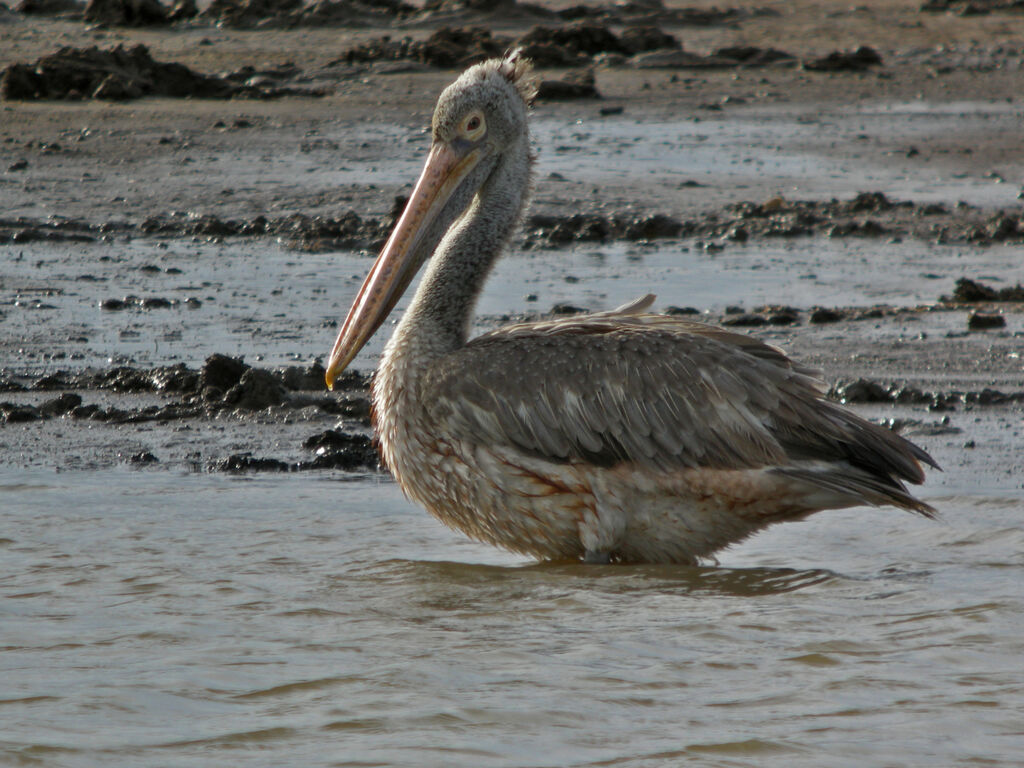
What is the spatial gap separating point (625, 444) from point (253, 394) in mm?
2435

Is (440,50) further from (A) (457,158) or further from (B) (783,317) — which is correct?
(A) (457,158)

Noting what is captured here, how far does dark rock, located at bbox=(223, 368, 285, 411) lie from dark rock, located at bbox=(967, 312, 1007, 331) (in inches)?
152

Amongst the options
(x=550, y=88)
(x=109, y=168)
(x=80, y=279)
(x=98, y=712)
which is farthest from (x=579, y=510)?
(x=550, y=88)

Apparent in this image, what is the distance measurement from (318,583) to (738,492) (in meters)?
1.45

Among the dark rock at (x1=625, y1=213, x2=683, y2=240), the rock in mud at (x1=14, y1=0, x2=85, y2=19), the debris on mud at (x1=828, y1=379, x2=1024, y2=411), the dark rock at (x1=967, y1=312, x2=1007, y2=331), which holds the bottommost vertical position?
the debris on mud at (x1=828, y1=379, x2=1024, y2=411)

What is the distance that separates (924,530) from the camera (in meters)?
5.95

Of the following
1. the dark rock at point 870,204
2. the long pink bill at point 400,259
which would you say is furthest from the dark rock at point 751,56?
the long pink bill at point 400,259

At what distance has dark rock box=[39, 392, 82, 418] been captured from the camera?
279 inches

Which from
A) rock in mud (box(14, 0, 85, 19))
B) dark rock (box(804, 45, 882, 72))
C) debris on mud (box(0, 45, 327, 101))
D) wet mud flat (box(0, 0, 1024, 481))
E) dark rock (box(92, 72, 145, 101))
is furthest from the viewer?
rock in mud (box(14, 0, 85, 19))

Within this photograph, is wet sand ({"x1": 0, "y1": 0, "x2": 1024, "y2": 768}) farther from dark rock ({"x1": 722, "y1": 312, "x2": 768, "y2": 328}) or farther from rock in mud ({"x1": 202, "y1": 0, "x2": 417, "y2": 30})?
rock in mud ({"x1": 202, "y1": 0, "x2": 417, "y2": 30})

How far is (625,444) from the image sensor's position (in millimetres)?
5395

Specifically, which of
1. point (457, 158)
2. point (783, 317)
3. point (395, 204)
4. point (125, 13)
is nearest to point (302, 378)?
point (457, 158)

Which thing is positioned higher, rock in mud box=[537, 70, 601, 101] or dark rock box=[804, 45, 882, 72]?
dark rock box=[804, 45, 882, 72]

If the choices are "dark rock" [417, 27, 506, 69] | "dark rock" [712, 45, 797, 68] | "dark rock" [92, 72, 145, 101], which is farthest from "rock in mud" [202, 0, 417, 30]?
"dark rock" [92, 72, 145, 101]
